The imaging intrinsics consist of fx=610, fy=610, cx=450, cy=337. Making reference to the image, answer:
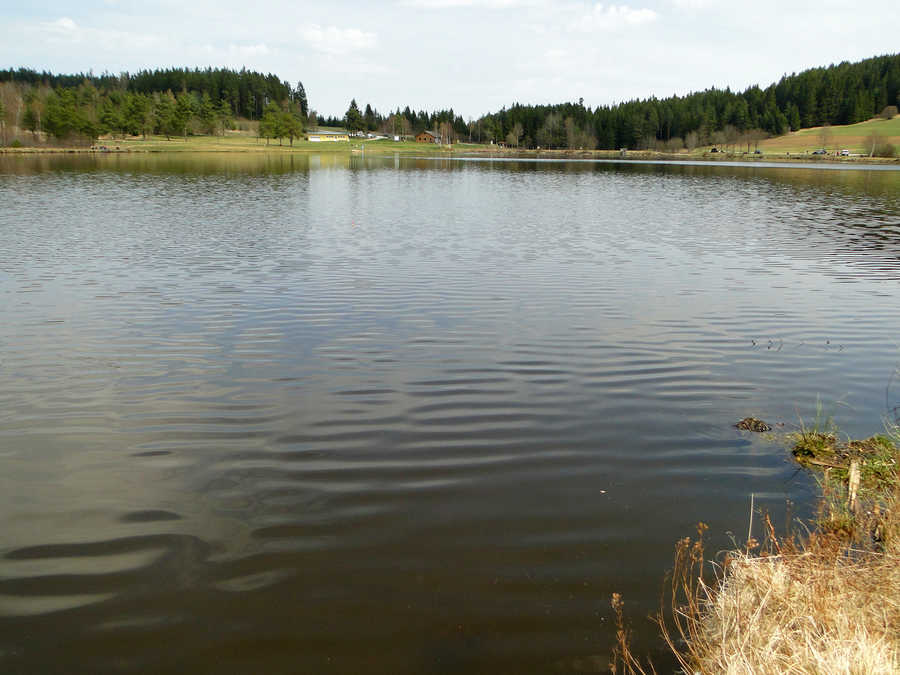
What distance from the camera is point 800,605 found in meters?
4.30

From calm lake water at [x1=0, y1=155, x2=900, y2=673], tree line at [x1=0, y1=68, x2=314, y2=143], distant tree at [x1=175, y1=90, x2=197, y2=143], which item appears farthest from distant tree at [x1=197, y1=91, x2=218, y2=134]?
calm lake water at [x1=0, y1=155, x2=900, y2=673]

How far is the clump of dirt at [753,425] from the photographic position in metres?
8.27

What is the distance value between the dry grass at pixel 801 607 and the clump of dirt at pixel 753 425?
243cm

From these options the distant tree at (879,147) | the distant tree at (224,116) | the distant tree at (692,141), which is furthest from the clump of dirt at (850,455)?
the distant tree at (692,141)

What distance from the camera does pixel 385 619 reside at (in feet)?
15.9

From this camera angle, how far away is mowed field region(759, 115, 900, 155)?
145 meters

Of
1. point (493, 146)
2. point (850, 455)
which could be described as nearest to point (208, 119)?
point (493, 146)

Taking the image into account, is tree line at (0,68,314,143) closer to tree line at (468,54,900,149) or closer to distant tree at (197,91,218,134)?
distant tree at (197,91,218,134)

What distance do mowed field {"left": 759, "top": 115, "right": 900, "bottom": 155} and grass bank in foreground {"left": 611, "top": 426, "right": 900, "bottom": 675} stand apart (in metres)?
157

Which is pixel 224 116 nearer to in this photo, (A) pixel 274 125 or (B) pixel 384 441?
(A) pixel 274 125

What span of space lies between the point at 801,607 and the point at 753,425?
174 inches

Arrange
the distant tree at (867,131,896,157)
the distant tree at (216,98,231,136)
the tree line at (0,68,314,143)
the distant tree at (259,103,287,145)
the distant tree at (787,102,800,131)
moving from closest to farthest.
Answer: the tree line at (0,68,314,143) < the distant tree at (867,131,896,157) < the distant tree at (259,103,287,145) < the distant tree at (216,98,231,136) < the distant tree at (787,102,800,131)

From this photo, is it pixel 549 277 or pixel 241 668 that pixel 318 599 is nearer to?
pixel 241 668

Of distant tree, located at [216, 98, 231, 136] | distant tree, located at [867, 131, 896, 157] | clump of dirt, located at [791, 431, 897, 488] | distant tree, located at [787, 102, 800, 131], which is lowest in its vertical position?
clump of dirt, located at [791, 431, 897, 488]
